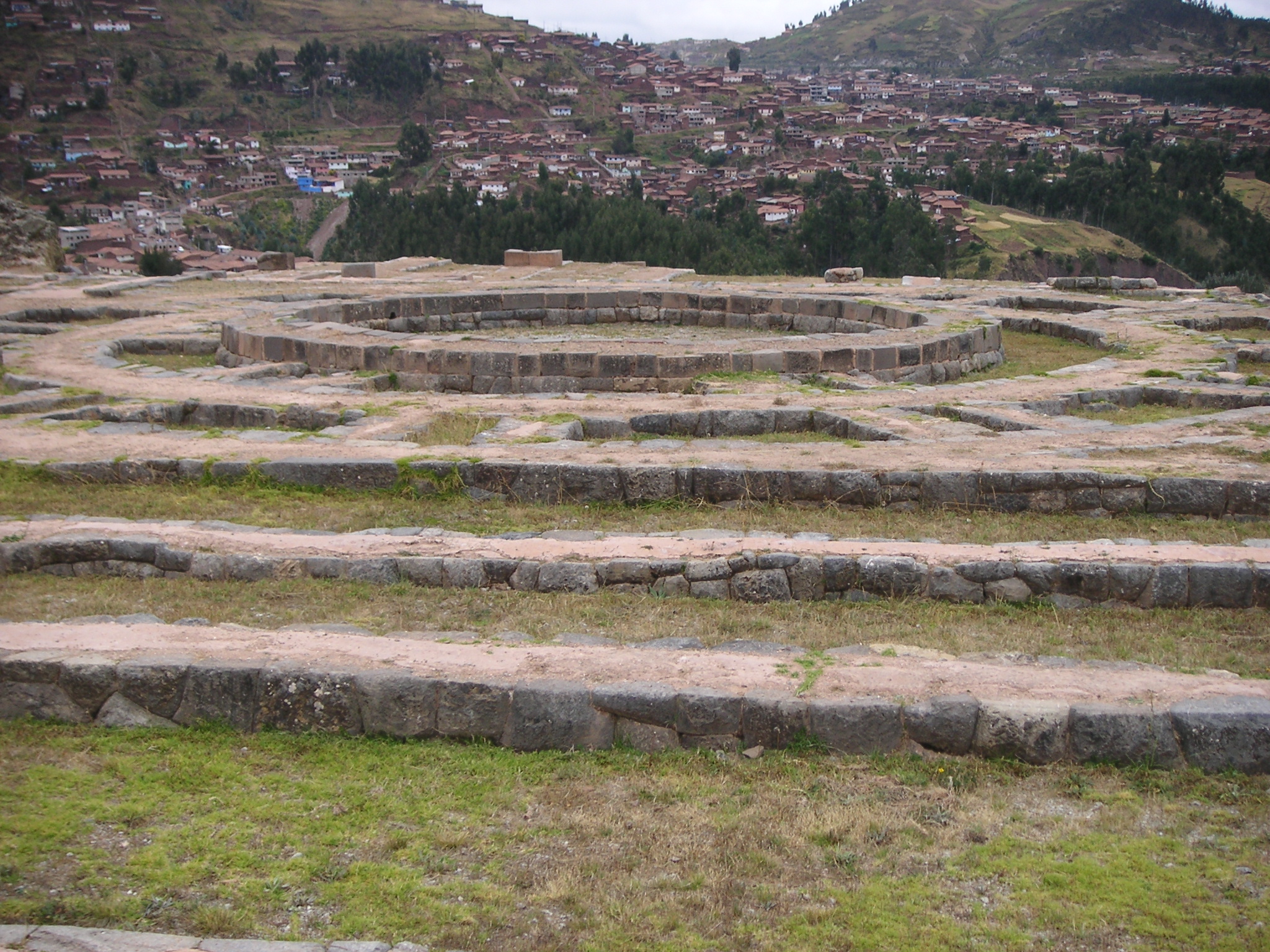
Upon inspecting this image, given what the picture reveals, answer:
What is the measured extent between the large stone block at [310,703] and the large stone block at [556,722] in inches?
39.3

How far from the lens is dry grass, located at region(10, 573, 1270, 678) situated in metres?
8.08

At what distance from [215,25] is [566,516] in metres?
138

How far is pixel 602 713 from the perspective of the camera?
6.71 m

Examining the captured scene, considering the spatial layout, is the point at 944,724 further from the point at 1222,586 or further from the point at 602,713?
the point at 1222,586

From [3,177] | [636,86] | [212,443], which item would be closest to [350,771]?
[212,443]

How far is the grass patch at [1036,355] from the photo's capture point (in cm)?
1970

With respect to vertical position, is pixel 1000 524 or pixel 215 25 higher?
pixel 215 25

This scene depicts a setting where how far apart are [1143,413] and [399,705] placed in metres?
12.4

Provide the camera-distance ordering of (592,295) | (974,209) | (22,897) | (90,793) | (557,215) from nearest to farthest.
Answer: (22,897)
(90,793)
(592,295)
(557,215)
(974,209)

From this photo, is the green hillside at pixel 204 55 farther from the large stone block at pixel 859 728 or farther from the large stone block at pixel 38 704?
the large stone block at pixel 859 728

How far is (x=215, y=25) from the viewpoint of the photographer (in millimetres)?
128750

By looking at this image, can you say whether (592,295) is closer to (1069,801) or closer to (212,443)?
(212,443)

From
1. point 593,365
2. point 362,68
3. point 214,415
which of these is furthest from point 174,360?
point 362,68

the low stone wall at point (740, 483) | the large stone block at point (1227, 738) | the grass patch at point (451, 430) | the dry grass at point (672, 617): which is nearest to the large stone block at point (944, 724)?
the large stone block at point (1227, 738)
